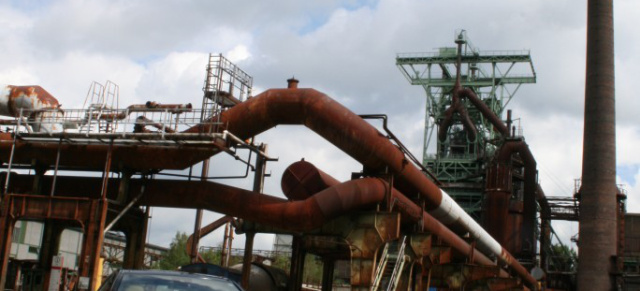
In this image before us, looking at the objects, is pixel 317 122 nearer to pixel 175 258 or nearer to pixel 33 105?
pixel 33 105

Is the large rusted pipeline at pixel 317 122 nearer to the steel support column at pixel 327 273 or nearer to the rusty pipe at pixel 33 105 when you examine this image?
the rusty pipe at pixel 33 105

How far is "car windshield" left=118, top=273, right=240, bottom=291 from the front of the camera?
295 inches

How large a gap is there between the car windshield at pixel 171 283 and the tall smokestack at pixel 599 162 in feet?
123

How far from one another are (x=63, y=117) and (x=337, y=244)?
983 cm

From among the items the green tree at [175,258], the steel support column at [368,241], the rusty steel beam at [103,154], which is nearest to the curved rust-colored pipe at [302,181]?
the steel support column at [368,241]

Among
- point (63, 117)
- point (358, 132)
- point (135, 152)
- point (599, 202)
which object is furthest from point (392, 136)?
point (599, 202)

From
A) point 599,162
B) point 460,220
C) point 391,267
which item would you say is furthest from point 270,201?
point 599,162

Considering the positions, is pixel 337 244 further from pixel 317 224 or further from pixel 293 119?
pixel 293 119

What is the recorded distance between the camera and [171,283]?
762cm

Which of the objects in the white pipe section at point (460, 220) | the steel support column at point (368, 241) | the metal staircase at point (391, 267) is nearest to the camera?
the steel support column at point (368, 241)

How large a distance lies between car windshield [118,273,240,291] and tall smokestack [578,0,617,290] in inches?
1474

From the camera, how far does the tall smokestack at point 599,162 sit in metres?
41.2

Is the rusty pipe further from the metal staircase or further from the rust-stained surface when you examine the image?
the metal staircase

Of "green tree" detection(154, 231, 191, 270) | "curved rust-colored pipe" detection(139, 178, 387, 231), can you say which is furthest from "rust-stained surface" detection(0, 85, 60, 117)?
"green tree" detection(154, 231, 191, 270)
